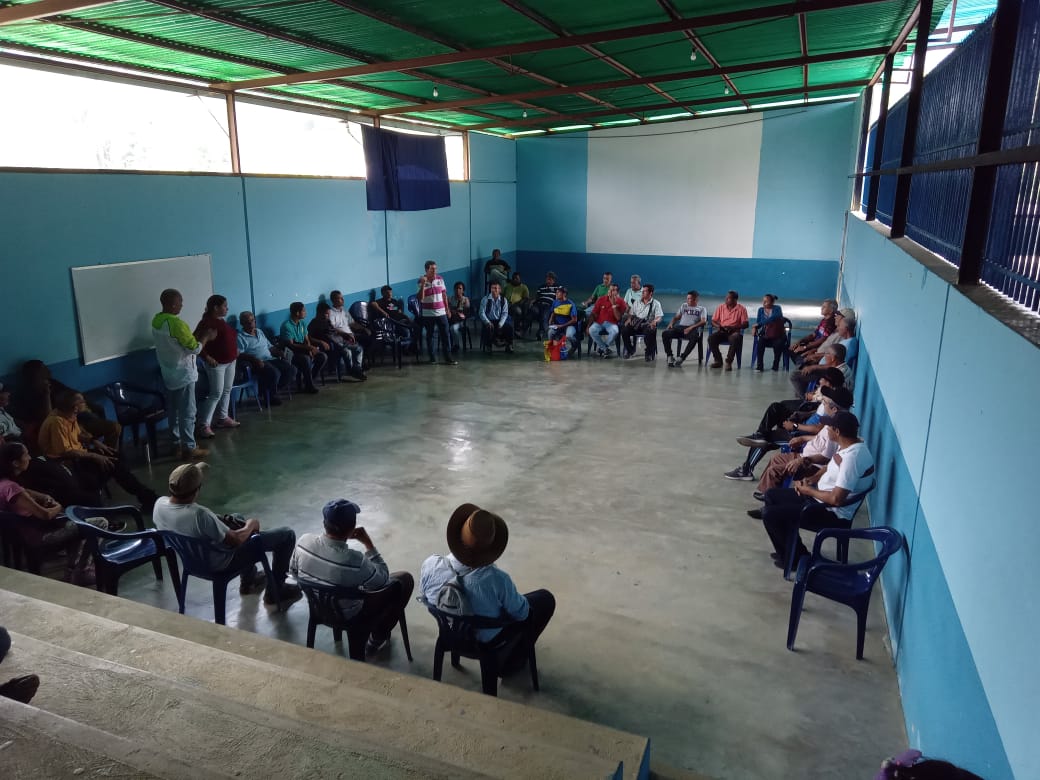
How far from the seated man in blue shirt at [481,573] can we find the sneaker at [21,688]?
1338mm

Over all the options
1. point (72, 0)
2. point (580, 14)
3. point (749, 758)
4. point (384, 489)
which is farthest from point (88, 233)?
point (749, 758)

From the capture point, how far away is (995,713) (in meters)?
1.79

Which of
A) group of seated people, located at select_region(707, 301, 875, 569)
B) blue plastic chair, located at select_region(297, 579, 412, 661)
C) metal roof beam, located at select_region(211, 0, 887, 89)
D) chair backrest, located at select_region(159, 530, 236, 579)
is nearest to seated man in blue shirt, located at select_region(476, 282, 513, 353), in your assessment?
metal roof beam, located at select_region(211, 0, 887, 89)

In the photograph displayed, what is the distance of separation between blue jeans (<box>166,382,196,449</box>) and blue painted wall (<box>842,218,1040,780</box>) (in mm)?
5331

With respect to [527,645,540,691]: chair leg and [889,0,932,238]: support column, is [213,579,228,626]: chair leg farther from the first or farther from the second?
[889,0,932,238]: support column

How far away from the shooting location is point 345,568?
308 cm

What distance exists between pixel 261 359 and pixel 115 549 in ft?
13.0

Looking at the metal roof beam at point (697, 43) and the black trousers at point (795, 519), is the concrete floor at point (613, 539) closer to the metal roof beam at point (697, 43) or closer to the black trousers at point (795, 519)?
the black trousers at point (795, 519)

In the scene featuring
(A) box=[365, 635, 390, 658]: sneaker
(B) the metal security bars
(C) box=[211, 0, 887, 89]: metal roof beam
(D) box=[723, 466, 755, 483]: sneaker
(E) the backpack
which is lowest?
(A) box=[365, 635, 390, 658]: sneaker

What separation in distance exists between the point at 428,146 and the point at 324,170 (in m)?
1.99

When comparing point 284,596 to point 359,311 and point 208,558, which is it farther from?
point 359,311

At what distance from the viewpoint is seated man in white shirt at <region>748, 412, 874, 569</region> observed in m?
3.85

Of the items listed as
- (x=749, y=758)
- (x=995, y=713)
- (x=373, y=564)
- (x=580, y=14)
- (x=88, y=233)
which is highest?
(x=580, y=14)

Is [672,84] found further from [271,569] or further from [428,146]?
[271,569]
